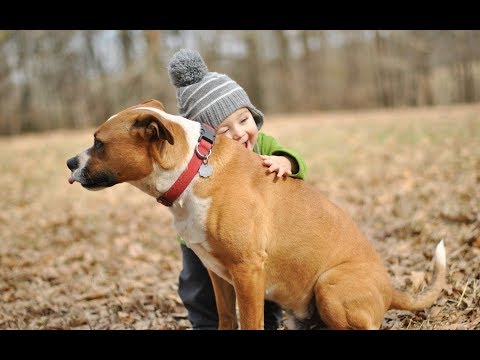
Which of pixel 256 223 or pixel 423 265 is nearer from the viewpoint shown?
pixel 256 223

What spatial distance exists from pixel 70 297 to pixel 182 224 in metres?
3.06

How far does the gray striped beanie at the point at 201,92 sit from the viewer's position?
3.93 metres

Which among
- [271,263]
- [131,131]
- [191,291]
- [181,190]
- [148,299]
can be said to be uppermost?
[131,131]

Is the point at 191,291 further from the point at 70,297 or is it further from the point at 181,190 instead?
the point at 70,297

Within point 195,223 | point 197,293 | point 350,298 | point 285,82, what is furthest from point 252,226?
point 285,82

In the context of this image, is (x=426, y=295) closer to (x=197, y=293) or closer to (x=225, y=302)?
(x=225, y=302)

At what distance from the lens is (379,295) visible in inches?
137

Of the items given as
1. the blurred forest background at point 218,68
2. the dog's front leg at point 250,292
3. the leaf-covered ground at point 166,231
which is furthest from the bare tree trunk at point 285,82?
Answer: the dog's front leg at point 250,292

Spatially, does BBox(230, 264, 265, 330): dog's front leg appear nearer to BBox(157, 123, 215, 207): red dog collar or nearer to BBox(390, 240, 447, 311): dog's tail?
BBox(157, 123, 215, 207): red dog collar

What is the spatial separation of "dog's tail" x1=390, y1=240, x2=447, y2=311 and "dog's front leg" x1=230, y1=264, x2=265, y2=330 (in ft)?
3.69

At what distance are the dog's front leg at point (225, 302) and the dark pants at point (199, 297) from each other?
19.3 inches

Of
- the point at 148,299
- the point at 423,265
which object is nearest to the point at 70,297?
the point at 148,299

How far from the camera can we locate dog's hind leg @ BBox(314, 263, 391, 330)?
3.35m
